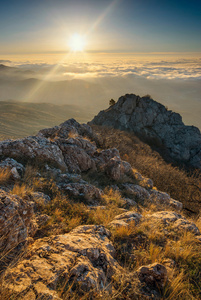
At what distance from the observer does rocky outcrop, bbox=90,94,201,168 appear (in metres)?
27.7

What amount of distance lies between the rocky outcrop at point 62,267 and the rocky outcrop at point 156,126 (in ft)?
86.1

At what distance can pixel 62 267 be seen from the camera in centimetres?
278

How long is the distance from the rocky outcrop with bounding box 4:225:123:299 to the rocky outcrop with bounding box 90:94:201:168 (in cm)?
2626

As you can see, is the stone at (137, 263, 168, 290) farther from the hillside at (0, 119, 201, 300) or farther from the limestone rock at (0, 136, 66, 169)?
the limestone rock at (0, 136, 66, 169)

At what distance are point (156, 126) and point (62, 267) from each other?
30123mm

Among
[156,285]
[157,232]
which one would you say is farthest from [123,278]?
[157,232]

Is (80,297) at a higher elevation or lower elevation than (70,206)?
higher

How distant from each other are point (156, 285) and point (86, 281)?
50.9 inches

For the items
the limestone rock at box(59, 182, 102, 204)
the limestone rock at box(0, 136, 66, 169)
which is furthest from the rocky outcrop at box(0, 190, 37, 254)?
the limestone rock at box(0, 136, 66, 169)

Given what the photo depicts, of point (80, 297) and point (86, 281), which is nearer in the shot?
point (80, 297)

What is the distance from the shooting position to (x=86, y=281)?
2646mm

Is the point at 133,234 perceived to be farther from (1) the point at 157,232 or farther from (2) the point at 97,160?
(2) the point at 97,160

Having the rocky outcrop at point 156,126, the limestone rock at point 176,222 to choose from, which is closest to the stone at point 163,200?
the limestone rock at point 176,222

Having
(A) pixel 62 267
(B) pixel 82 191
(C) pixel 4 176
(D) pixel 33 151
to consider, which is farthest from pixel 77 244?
(D) pixel 33 151
